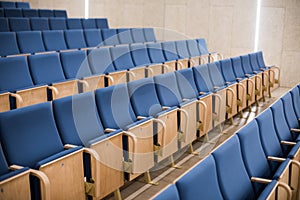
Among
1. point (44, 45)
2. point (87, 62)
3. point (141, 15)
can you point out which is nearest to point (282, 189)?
point (87, 62)

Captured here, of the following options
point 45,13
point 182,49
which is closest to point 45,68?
point 182,49

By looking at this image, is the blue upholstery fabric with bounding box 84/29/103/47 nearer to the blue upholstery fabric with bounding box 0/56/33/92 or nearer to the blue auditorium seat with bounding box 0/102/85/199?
the blue upholstery fabric with bounding box 0/56/33/92

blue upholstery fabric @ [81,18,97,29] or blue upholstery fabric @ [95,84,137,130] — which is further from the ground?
A: blue upholstery fabric @ [81,18,97,29]

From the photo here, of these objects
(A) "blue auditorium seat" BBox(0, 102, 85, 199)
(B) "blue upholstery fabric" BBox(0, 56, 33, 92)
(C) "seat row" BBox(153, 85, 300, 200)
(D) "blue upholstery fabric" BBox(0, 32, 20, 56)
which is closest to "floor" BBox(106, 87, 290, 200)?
(A) "blue auditorium seat" BBox(0, 102, 85, 199)

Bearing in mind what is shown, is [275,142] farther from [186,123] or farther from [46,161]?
[46,161]

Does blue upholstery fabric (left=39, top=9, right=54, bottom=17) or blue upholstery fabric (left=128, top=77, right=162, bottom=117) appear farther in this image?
blue upholstery fabric (left=39, top=9, right=54, bottom=17)

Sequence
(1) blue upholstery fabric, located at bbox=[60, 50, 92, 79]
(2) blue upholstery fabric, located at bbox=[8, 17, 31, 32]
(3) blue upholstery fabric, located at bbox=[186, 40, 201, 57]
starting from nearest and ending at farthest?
1. (1) blue upholstery fabric, located at bbox=[60, 50, 92, 79]
2. (2) blue upholstery fabric, located at bbox=[8, 17, 31, 32]
3. (3) blue upholstery fabric, located at bbox=[186, 40, 201, 57]

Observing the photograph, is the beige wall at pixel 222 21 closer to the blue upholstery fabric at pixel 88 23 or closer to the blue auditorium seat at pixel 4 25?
the blue upholstery fabric at pixel 88 23

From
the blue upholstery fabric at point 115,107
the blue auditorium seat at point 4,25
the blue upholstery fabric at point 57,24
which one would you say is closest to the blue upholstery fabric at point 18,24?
the blue auditorium seat at point 4,25

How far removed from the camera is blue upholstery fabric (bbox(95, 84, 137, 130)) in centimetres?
255

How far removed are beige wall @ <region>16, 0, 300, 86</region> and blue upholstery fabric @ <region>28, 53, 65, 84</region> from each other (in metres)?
3.92

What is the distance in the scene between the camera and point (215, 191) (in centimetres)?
152

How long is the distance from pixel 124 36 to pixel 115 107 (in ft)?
11.3

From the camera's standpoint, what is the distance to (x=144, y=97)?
293 centimetres
